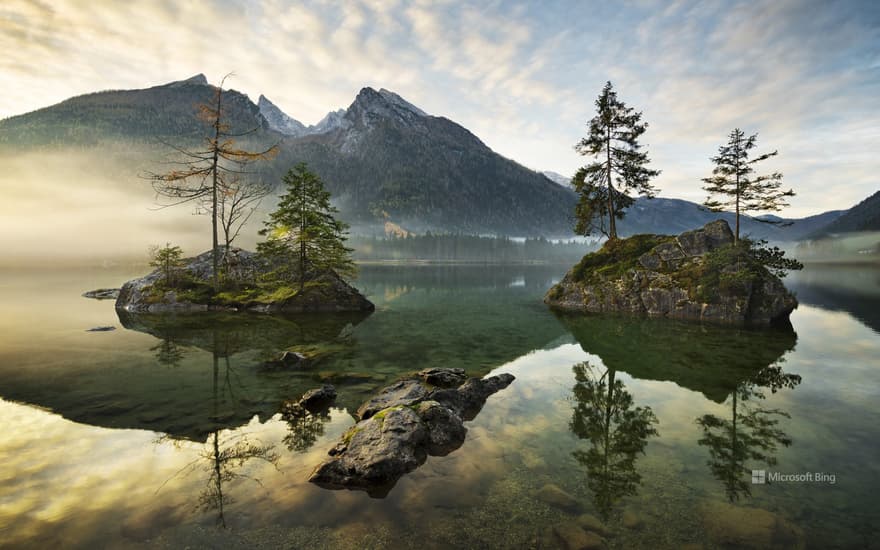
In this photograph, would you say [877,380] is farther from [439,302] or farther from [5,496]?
[439,302]

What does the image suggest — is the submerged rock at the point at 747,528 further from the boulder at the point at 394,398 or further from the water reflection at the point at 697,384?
the boulder at the point at 394,398

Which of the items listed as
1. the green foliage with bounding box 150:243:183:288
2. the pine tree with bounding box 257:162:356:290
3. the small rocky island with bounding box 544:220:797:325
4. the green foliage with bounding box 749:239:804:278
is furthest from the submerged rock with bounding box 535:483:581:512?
the green foliage with bounding box 150:243:183:288

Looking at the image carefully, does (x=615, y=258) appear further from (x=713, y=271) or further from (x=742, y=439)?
(x=742, y=439)

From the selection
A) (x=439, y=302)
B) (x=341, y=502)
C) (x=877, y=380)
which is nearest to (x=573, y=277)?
(x=439, y=302)

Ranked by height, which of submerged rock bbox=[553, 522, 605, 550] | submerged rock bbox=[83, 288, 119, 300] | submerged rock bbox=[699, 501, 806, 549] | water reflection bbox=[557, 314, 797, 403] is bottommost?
water reflection bbox=[557, 314, 797, 403]

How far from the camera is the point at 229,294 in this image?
31.9 meters

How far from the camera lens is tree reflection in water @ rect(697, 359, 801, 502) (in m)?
7.80

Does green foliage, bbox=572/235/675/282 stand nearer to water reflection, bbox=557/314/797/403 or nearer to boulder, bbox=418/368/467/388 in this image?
water reflection, bbox=557/314/797/403

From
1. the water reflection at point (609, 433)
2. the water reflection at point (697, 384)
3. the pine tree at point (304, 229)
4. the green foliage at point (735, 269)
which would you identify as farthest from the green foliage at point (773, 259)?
the pine tree at point (304, 229)

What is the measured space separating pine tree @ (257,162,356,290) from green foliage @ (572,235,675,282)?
23.3 m

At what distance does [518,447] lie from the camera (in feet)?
29.9

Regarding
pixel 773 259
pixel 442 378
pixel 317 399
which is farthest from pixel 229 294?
Result: pixel 773 259

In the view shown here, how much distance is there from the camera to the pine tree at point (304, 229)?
3066cm

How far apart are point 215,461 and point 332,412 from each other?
11.5 feet
